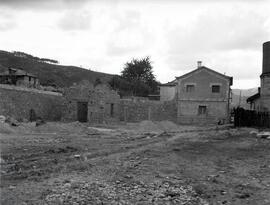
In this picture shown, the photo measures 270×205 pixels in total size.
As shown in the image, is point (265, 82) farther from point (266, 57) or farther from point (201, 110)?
point (201, 110)

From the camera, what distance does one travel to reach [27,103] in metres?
33.2

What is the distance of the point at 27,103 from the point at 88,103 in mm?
5862

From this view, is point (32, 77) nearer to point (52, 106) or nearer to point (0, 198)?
point (52, 106)

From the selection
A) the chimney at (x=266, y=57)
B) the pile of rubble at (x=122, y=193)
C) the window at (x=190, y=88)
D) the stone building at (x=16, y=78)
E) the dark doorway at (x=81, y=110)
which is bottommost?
the pile of rubble at (x=122, y=193)

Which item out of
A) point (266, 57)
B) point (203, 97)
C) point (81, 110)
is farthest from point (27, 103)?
point (266, 57)

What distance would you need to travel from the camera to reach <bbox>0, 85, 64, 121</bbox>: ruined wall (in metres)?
30.5

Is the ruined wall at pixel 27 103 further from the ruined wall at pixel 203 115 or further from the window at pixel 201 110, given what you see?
the window at pixel 201 110

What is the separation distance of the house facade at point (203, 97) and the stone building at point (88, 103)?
26.2 feet

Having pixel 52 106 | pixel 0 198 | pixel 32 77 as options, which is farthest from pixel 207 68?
pixel 0 198

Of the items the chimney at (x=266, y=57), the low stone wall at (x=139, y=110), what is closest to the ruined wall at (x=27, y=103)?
the low stone wall at (x=139, y=110)

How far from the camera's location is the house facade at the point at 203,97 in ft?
131

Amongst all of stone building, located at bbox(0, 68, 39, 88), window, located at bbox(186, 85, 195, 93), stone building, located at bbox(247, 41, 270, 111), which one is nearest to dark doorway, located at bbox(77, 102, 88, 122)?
window, located at bbox(186, 85, 195, 93)

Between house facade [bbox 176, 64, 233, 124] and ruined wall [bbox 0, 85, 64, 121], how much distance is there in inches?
490

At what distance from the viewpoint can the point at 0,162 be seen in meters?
11.4
